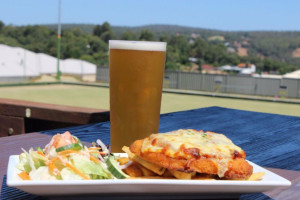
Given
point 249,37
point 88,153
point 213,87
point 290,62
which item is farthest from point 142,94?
point 249,37

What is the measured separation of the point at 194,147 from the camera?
94cm

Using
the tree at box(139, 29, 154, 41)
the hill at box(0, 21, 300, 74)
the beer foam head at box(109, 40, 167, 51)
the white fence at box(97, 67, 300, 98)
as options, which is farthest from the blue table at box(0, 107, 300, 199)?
the tree at box(139, 29, 154, 41)

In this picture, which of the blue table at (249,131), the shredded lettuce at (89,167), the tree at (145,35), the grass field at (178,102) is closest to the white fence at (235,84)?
the grass field at (178,102)

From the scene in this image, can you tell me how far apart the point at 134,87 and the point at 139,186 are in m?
0.51

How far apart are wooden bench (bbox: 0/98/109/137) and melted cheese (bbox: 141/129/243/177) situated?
4.96ft

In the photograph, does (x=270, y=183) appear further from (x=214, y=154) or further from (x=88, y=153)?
(x=88, y=153)

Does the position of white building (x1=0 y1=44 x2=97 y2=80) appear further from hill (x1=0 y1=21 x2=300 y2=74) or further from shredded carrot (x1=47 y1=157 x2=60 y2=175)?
shredded carrot (x1=47 y1=157 x2=60 y2=175)

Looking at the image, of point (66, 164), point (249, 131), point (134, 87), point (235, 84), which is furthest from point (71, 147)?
point (235, 84)

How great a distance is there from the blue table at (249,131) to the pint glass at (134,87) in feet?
0.88

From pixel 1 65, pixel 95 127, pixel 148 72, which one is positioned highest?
pixel 148 72

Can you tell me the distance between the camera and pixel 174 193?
896mm

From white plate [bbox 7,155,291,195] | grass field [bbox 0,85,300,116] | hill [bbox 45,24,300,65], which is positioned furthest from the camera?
hill [bbox 45,24,300,65]

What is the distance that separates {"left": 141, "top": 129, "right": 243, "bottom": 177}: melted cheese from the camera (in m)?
0.92

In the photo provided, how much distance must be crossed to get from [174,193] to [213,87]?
29.4 metres
